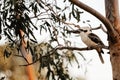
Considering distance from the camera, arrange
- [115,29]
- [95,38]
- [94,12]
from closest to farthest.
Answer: [94,12] → [115,29] → [95,38]

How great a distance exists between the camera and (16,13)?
3.45 m

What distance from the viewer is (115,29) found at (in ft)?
10.7

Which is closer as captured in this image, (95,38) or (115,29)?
(115,29)

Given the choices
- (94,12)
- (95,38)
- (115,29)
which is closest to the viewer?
(94,12)

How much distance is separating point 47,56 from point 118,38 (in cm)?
69

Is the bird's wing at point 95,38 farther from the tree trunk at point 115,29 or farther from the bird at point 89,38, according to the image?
the tree trunk at point 115,29

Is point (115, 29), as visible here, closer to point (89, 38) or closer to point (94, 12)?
point (94, 12)

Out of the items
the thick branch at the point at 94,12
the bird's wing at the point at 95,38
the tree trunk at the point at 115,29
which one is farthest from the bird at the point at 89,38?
the thick branch at the point at 94,12

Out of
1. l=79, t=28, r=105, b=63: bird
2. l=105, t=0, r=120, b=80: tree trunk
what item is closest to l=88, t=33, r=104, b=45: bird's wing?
l=79, t=28, r=105, b=63: bird

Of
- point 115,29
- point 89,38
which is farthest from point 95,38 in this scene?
point 115,29

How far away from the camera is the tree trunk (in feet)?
10.6

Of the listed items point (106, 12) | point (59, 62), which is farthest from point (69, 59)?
point (106, 12)

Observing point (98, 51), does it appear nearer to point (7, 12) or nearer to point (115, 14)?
point (115, 14)

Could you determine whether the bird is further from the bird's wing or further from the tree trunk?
the tree trunk
